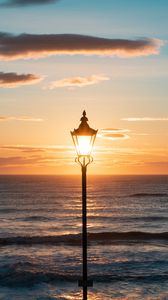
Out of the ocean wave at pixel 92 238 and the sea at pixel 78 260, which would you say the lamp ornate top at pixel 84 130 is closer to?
the sea at pixel 78 260

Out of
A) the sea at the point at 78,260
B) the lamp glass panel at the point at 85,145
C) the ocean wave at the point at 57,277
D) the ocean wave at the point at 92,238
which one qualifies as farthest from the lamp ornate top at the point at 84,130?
the ocean wave at the point at 92,238

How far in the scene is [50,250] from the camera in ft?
113

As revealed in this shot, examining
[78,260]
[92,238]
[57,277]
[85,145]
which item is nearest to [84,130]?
[85,145]

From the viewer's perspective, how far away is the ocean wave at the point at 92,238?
129 feet

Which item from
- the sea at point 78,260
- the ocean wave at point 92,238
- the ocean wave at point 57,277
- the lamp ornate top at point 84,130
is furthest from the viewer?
the ocean wave at point 92,238

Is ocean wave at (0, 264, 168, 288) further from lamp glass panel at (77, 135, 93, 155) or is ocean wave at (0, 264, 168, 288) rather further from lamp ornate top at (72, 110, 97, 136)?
lamp ornate top at (72, 110, 97, 136)

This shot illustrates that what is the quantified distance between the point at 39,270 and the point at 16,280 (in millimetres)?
2609

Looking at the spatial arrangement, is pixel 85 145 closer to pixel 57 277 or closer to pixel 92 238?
pixel 57 277

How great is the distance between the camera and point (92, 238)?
138ft

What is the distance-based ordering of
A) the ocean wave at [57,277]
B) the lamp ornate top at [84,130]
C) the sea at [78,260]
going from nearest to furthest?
the lamp ornate top at [84,130] < the sea at [78,260] < the ocean wave at [57,277]

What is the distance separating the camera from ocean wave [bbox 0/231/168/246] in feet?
129

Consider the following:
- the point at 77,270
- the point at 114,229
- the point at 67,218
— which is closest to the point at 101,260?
the point at 77,270

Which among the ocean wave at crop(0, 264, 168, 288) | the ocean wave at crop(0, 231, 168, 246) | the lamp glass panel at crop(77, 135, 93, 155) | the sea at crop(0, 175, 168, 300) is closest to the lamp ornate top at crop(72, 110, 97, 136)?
the lamp glass panel at crop(77, 135, 93, 155)

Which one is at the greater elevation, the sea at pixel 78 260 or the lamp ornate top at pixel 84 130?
the lamp ornate top at pixel 84 130
